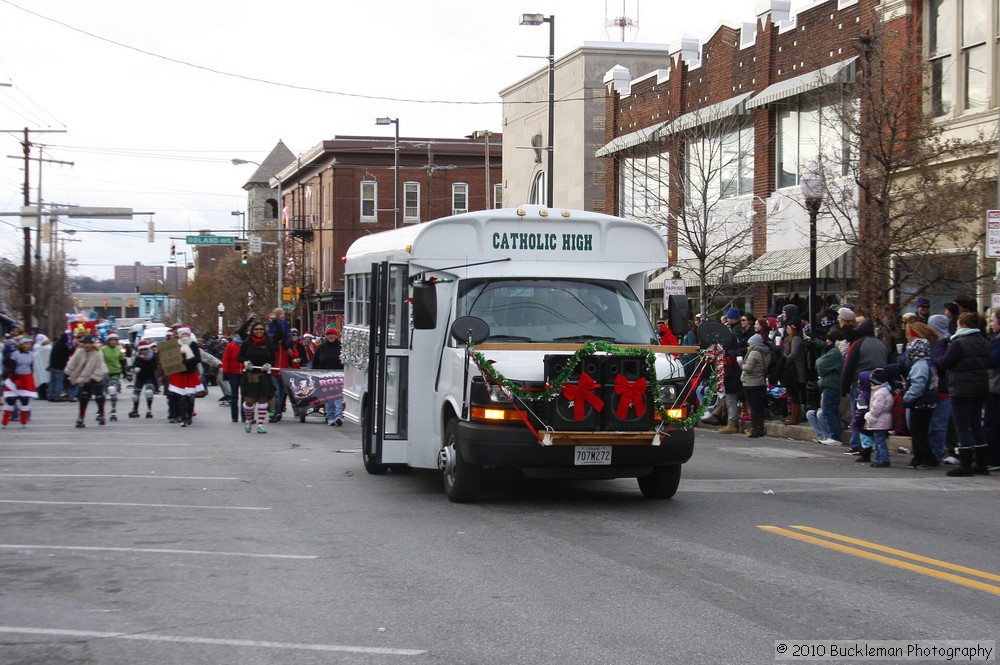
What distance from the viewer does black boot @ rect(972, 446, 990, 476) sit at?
532 inches

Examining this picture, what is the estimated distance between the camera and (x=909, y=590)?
7320mm

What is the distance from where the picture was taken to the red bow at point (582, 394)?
10.1m

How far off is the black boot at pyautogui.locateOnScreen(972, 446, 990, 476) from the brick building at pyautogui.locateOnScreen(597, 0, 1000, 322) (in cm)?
676

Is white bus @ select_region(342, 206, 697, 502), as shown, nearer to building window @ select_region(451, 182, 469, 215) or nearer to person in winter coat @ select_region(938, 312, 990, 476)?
person in winter coat @ select_region(938, 312, 990, 476)

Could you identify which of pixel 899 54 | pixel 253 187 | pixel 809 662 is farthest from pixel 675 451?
pixel 253 187

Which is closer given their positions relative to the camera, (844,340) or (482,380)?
(482,380)

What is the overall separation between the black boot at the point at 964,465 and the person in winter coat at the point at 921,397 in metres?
0.87

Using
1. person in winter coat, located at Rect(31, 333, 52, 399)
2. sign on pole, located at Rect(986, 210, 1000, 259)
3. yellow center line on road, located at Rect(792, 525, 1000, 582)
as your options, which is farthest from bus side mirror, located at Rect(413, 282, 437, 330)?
person in winter coat, located at Rect(31, 333, 52, 399)

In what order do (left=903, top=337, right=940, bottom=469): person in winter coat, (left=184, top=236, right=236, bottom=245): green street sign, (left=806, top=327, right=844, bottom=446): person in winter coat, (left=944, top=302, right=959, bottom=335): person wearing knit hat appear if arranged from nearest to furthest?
(left=903, top=337, right=940, bottom=469): person in winter coat < (left=944, top=302, right=959, bottom=335): person wearing knit hat < (left=806, top=327, right=844, bottom=446): person in winter coat < (left=184, top=236, right=236, bottom=245): green street sign

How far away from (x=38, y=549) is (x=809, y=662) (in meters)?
6.07

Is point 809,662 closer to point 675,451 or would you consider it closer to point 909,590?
point 909,590

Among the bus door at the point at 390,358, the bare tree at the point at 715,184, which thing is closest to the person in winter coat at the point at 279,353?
the bus door at the point at 390,358

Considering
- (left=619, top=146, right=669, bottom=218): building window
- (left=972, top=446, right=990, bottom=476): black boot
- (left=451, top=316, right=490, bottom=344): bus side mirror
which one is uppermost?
(left=619, top=146, right=669, bottom=218): building window

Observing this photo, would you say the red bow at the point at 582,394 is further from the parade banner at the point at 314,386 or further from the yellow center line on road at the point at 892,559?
the parade banner at the point at 314,386
